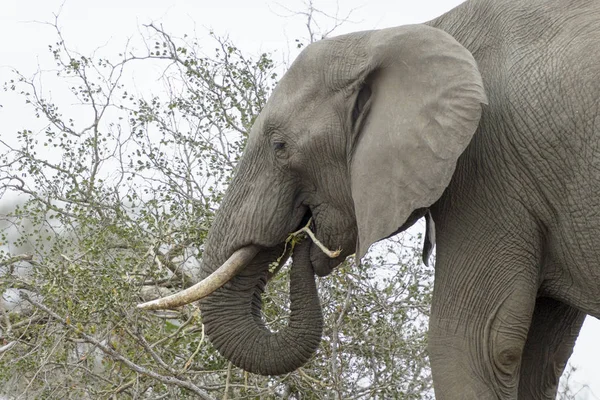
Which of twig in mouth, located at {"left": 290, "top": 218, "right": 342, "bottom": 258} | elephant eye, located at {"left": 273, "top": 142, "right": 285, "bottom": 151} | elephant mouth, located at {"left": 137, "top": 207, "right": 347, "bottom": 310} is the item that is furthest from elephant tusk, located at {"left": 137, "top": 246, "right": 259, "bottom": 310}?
elephant eye, located at {"left": 273, "top": 142, "right": 285, "bottom": 151}

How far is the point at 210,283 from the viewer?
11.3ft

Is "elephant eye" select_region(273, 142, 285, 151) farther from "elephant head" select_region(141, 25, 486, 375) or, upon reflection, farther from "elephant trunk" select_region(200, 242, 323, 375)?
"elephant trunk" select_region(200, 242, 323, 375)

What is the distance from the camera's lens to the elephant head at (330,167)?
313cm

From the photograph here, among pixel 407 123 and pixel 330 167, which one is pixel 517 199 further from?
pixel 330 167

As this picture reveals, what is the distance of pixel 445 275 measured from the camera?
325 centimetres

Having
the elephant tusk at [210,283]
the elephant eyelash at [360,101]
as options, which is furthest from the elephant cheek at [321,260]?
the elephant eyelash at [360,101]

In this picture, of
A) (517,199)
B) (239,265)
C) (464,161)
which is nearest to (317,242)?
(239,265)

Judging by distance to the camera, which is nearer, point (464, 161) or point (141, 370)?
point (464, 161)

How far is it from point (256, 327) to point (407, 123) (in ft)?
2.95

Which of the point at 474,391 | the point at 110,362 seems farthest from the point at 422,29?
the point at 110,362

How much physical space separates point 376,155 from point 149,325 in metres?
2.02

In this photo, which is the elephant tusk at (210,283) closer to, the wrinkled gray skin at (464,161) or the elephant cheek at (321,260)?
the wrinkled gray skin at (464,161)

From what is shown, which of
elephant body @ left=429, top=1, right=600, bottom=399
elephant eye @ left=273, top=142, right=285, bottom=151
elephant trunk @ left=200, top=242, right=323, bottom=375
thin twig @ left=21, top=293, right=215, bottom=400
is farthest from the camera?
thin twig @ left=21, top=293, right=215, bottom=400

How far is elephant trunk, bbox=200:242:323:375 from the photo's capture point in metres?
3.61
